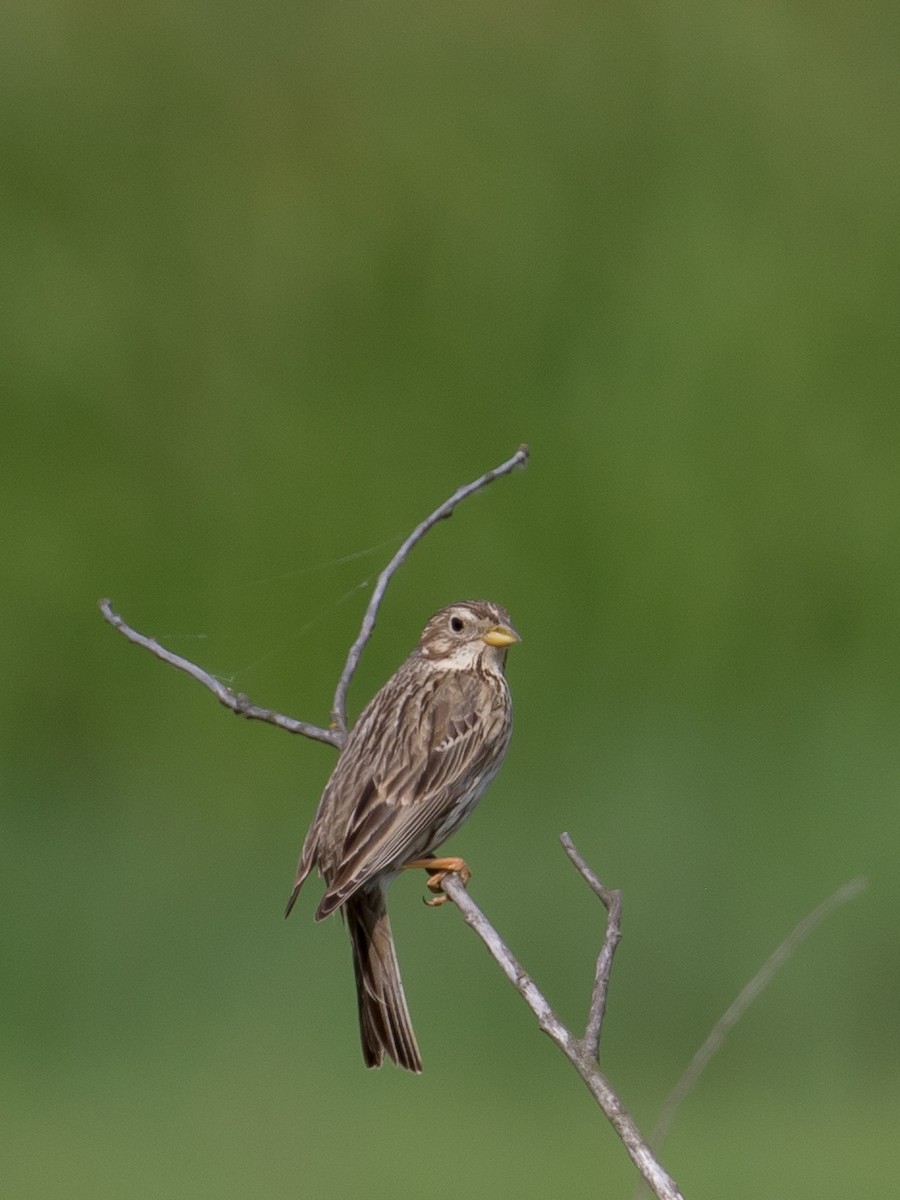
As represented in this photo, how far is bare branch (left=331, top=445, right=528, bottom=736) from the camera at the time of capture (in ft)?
12.1

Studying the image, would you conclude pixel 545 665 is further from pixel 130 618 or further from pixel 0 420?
pixel 0 420

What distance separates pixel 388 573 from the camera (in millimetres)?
3791

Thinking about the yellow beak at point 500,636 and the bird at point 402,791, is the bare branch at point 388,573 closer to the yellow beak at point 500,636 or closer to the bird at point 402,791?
the bird at point 402,791

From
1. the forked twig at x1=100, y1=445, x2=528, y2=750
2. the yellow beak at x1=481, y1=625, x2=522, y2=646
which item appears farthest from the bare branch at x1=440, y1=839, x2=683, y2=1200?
the yellow beak at x1=481, y1=625, x2=522, y2=646

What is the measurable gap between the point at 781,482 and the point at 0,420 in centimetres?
269

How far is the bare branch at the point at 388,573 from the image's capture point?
369 centimetres

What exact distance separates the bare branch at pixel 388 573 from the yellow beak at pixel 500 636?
404mm

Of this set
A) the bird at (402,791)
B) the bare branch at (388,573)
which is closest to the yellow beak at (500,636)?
the bird at (402,791)

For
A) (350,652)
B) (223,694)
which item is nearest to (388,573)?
(350,652)

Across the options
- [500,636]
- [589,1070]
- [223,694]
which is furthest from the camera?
[500,636]

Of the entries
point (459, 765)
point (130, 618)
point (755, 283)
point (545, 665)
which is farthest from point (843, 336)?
point (459, 765)

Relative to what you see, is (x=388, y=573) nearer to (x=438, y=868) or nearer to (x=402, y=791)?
(x=402, y=791)

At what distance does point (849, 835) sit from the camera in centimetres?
677

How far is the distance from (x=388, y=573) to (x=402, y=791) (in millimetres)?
389
